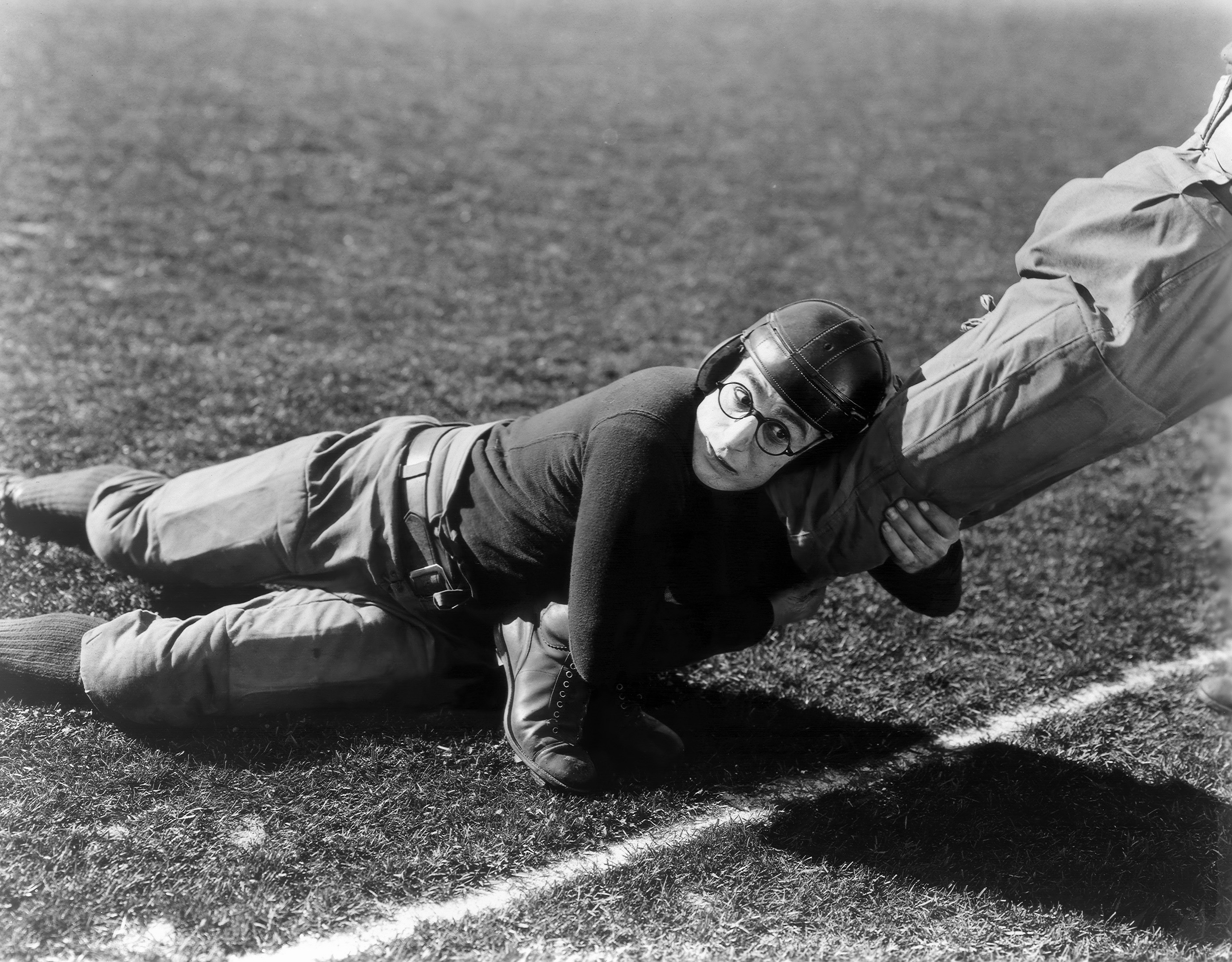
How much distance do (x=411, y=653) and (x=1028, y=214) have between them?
7791mm

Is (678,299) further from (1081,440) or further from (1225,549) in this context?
(1081,440)

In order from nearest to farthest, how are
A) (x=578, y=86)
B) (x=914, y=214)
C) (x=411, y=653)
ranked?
(x=411, y=653), (x=914, y=214), (x=578, y=86)

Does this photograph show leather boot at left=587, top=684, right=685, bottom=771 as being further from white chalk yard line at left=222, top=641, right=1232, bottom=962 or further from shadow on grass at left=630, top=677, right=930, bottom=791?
white chalk yard line at left=222, top=641, right=1232, bottom=962

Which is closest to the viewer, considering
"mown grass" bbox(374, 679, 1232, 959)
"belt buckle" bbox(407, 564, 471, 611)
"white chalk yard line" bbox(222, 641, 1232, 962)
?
"white chalk yard line" bbox(222, 641, 1232, 962)

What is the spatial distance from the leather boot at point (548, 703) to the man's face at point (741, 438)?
0.63m

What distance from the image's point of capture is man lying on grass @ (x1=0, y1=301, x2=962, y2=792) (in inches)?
126

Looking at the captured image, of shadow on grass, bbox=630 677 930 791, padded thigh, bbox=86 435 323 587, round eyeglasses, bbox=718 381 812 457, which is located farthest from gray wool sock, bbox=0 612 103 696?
round eyeglasses, bbox=718 381 812 457

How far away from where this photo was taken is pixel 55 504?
411 cm

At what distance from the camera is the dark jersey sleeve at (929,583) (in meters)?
3.57

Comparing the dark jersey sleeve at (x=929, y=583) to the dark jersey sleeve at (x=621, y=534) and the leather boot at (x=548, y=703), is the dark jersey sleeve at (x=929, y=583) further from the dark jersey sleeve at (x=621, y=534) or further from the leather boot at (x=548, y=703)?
the leather boot at (x=548, y=703)

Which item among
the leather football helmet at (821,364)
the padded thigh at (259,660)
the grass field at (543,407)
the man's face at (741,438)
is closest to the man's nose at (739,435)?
the man's face at (741,438)

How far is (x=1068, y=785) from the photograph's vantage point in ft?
12.2

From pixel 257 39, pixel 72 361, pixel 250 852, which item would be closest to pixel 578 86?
pixel 257 39

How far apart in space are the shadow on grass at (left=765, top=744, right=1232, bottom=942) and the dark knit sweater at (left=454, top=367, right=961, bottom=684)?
23.5 inches
